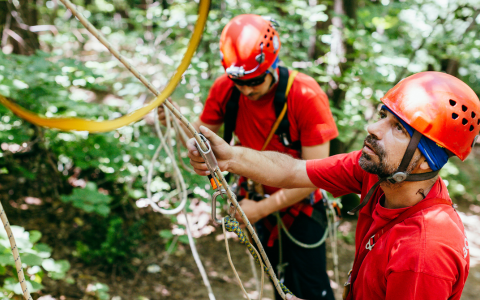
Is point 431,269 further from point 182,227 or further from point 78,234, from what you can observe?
point 78,234

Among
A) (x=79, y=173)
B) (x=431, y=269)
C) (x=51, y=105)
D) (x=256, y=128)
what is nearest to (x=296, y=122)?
(x=256, y=128)

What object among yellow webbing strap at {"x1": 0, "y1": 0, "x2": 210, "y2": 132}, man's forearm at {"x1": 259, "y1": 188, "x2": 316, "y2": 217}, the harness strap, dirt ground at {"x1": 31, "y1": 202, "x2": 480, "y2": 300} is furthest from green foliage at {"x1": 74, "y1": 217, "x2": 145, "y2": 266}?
yellow webbing strap at {"x1": 0, "y1": 0, "x2": 210, "y2": 132}

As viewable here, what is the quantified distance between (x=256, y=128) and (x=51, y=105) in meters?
2.14

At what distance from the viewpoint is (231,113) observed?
2426 mm

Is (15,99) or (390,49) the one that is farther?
(390,49)

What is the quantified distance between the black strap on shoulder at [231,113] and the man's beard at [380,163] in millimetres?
1159

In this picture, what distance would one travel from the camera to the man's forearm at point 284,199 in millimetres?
2184

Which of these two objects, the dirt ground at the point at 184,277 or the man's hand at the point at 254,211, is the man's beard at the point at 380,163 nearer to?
the man's hand at the point at 254,211

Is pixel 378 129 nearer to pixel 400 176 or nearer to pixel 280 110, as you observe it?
pixel 400 176

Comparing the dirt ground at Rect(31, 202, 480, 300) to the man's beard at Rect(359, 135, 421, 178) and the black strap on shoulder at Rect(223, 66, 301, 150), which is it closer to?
the black strap on shoulder at Rect(223, 66, 301, 150)

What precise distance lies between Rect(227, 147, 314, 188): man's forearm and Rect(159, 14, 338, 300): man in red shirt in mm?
292

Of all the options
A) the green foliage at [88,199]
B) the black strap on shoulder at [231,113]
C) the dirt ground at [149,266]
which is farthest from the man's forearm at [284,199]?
→ the green foliage at [88,199]

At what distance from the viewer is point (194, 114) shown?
3889mm

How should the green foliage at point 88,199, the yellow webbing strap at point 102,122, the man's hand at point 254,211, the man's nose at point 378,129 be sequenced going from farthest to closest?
the green foliage at point 88,199
the man's hand at point 254,211
the man's nose at point 378,129
the yellow webbing strap at point 102,122
